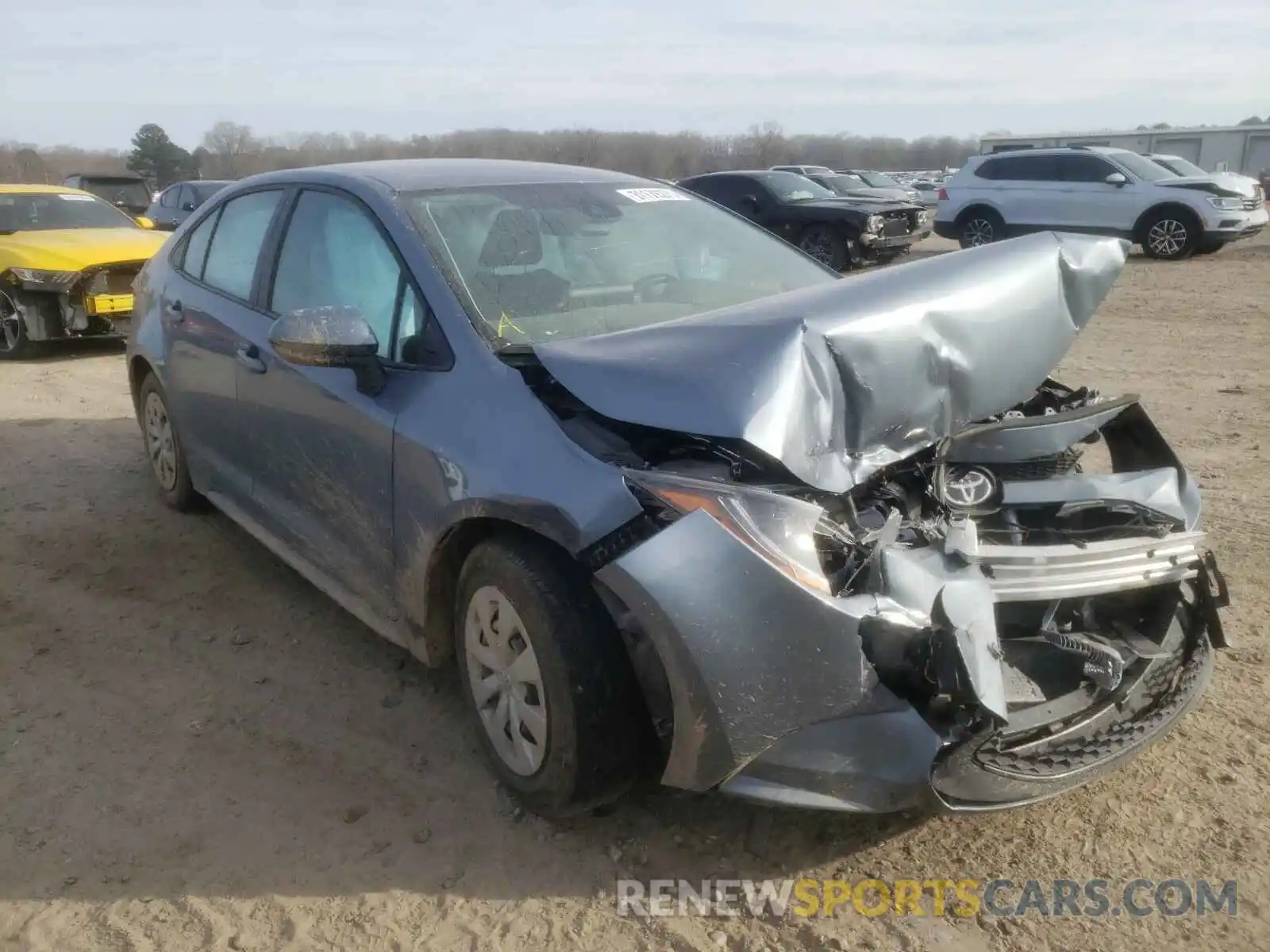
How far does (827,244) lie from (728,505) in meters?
12.8

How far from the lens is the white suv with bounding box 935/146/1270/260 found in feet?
49.1

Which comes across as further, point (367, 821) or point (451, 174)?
point (451, 174)

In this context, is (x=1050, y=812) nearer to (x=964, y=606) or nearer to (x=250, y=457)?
(x=964, y=606)

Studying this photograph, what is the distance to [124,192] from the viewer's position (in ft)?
54.7

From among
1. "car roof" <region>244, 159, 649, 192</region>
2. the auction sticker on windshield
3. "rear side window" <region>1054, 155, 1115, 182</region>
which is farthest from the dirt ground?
"rear side window" <region>1054, 155, 1115, 182</region>

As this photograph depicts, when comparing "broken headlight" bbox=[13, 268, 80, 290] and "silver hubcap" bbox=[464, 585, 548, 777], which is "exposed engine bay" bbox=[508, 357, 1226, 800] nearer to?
"silver hubcap" bbox=[464, 585, 548, 777]

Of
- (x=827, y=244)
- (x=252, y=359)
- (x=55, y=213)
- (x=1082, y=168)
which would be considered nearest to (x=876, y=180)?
(x=1082, y=168)

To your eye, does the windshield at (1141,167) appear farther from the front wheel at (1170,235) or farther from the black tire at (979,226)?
the black tire at (979,226)

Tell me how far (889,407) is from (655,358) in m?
0.61

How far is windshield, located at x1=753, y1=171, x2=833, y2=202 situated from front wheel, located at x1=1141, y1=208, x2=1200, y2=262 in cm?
475

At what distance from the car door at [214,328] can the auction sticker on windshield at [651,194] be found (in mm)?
1362

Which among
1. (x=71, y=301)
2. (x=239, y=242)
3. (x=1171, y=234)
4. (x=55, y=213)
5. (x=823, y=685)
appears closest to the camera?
(x=823, y=685)

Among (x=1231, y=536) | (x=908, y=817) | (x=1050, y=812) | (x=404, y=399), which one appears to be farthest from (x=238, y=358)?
(x=1231, y=536)

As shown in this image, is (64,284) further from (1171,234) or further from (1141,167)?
(1141,167)
